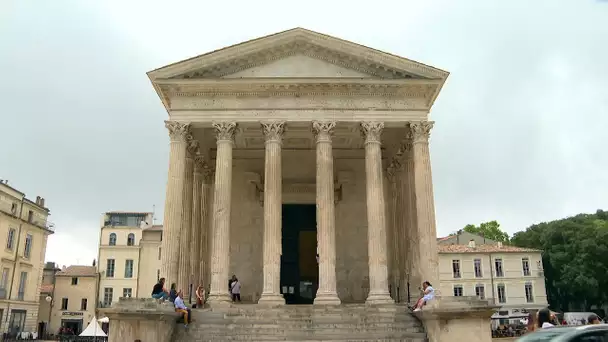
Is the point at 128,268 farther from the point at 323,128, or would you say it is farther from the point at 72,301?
the point at 323,128

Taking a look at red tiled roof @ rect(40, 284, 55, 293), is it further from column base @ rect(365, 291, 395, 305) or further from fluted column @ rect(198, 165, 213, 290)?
column base @ rect(365, 291, 395, 305)

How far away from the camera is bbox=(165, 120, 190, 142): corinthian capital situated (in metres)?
20.7

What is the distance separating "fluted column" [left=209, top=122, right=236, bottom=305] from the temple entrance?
5.42 metres

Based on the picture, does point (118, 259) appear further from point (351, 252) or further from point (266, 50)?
point (266, 50)

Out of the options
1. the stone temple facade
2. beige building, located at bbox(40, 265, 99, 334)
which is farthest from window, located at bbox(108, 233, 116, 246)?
the stone temple facade

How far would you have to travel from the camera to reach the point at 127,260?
5353cm

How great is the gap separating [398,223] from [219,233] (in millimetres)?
9014

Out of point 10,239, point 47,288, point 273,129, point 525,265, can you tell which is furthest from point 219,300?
point 525,265

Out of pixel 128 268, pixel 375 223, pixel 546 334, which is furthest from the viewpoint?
pixel 128 268

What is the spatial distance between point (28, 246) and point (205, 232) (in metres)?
23.9

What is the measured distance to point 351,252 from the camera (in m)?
24.9

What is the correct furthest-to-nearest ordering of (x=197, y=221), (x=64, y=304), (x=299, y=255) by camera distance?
(x=64, y=304), (x=299, y=255), (x=197, y=221)

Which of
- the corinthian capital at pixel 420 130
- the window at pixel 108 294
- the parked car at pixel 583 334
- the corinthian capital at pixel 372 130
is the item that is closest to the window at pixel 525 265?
the corinthian capital at pixel 420 130

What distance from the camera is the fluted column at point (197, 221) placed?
77.2ft
